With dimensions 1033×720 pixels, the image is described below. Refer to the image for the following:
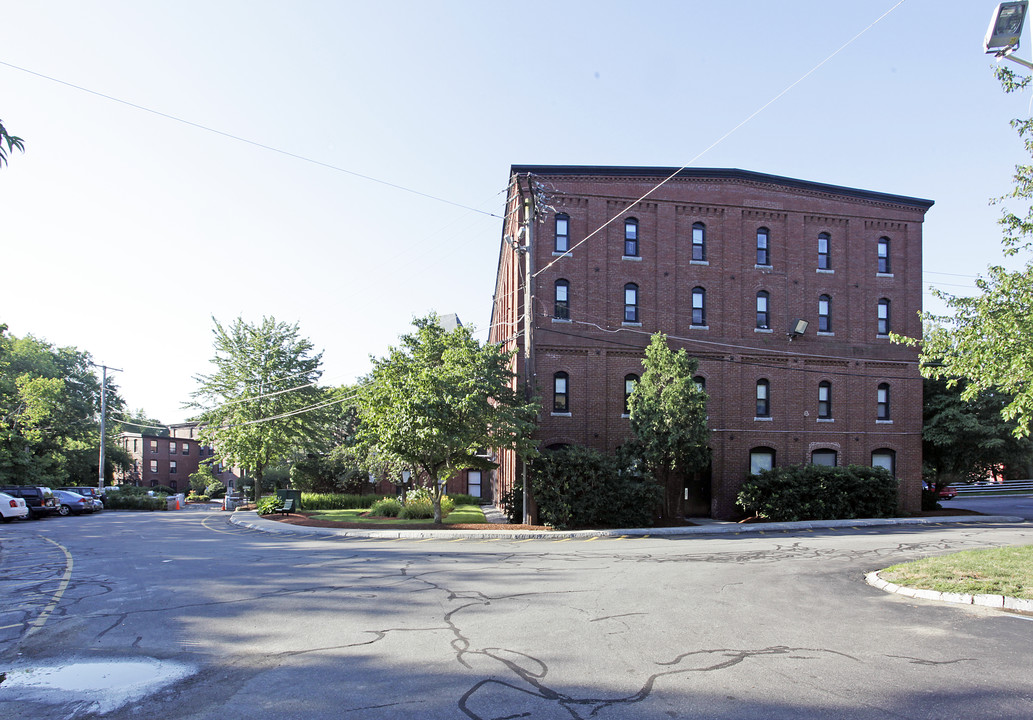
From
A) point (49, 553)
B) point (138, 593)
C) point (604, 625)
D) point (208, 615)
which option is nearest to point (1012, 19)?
point (604, 625)

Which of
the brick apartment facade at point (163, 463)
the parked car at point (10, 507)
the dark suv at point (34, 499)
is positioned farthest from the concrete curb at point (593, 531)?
the brick apartment facade at point (163, 463)

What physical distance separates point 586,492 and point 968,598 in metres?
13.8

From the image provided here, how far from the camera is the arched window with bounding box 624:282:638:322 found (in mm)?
28484

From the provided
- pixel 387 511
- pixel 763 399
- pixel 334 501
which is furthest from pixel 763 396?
pixel 334 501

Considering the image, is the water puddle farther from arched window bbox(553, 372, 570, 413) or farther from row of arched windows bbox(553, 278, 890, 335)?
row of arched windows bbox(553, 278, 890, 335)

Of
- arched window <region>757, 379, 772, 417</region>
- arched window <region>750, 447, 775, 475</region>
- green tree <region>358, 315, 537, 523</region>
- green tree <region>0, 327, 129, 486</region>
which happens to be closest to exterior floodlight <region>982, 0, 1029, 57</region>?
green tree <region>358, 315, 537, 523</region>

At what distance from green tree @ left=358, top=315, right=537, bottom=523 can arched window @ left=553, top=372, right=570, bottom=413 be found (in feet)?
9.58

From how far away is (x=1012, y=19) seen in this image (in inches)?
424

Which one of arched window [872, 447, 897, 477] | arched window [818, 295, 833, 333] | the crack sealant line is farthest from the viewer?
arched window [872, 447, 897, 477]

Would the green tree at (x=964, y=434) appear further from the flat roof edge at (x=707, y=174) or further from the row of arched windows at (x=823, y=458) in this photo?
the flat roof edge at (x=707, y=174)

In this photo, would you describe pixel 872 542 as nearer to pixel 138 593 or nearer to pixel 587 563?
pixel 587 563

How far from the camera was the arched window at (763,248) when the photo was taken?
3017cm

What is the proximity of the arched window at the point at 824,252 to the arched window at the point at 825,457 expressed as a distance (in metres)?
8.69

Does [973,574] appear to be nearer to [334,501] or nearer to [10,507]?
[334,501]
